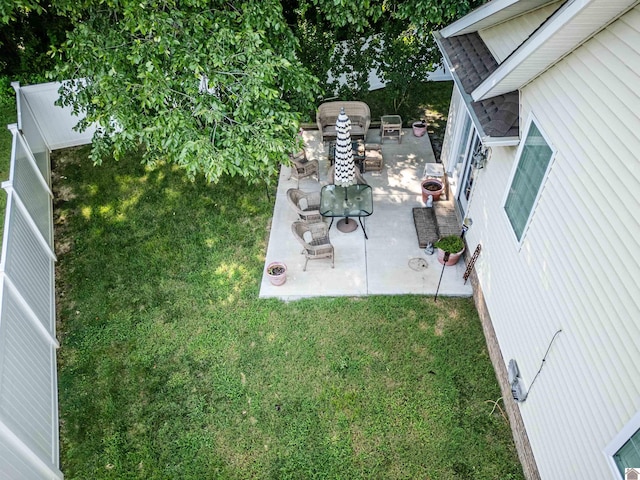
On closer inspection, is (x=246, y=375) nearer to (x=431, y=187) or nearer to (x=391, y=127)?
(x=431, y=187)

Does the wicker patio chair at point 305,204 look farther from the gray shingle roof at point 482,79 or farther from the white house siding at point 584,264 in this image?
the white house siding at point 584,264

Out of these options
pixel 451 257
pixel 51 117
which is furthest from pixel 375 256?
pixel 51 117

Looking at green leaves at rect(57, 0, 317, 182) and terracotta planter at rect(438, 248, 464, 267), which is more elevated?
green leaves at rect(57, 0, 317, 182)

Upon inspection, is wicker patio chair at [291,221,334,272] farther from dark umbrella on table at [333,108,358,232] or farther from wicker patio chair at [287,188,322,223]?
dark umbrella on table at [333,108,358,232]

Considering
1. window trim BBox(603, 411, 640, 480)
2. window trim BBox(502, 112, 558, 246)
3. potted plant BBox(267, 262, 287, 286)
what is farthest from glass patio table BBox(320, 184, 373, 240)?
window trim BBox(603, 411, 640, 480)

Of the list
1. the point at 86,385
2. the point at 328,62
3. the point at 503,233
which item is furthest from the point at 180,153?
the point at 328,62

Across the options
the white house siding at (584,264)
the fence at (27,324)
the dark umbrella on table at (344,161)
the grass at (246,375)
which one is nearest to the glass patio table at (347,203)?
the dark umbrella on table at (344,161)
